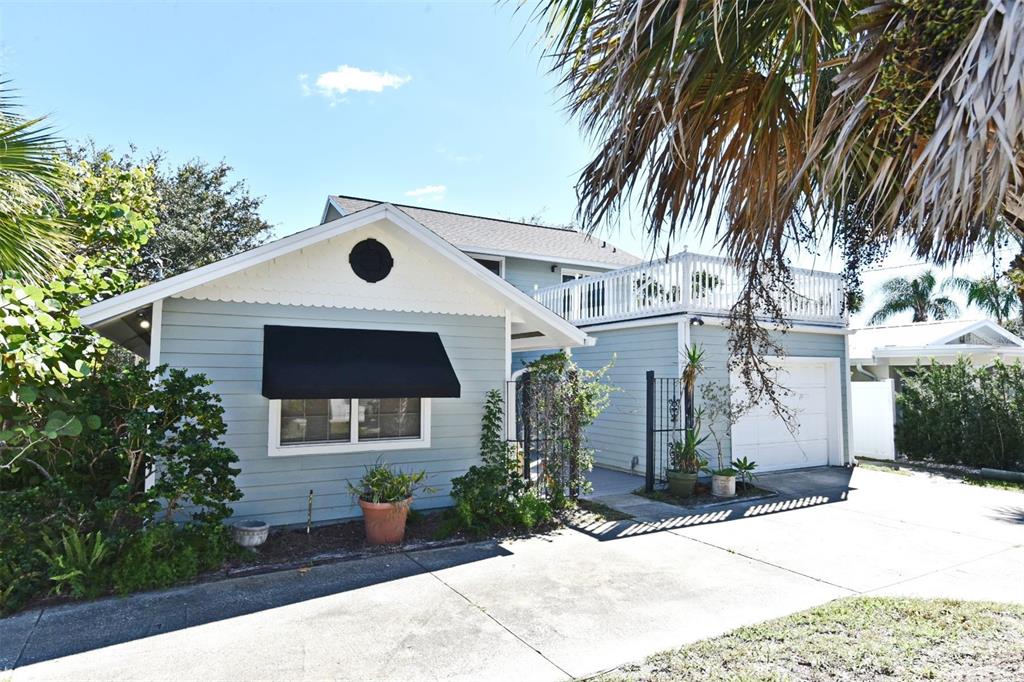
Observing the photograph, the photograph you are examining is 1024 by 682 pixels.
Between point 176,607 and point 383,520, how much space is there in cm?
240

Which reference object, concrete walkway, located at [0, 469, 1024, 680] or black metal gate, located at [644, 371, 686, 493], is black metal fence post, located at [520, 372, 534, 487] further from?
black metal gate, located at [644, 371, 686, 493]

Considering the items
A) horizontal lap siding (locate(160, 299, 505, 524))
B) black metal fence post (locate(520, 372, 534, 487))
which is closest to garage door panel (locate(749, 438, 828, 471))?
black metal fence post (locate(520, 372, 534, 487))

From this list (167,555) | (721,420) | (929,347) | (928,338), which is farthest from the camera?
(928,338)

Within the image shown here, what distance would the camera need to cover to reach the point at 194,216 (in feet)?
61.3

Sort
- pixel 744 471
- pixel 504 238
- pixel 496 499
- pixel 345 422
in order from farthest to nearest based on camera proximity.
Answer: pixel 504 238, pixel 744 471, pixel 345 422, pixel 496 499

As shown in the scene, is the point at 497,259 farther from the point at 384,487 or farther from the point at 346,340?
the point at 384,487

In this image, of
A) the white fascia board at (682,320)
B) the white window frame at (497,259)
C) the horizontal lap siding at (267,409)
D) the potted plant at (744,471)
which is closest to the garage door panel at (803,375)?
the white fascia board at (682,320)

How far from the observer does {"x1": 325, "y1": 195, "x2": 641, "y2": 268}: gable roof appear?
54.0 feet

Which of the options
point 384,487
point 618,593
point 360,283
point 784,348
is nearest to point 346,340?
point 360,283

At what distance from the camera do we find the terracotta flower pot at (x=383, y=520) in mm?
7059

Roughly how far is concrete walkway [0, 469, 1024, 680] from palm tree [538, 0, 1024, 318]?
3.13 m

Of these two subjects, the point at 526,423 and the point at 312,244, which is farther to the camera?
the point at 526,423

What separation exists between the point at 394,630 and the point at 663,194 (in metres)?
4.11

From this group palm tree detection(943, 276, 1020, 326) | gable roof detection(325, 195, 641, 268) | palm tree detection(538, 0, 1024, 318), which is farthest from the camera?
palm tree detection(943, 276, 1020, 326)
